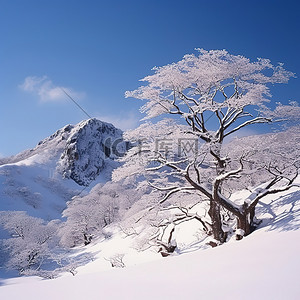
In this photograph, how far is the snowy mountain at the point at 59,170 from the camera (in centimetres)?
5203

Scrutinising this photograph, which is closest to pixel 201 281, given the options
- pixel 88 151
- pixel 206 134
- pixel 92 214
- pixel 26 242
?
pixel 206 134

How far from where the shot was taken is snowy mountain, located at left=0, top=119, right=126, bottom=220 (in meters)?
52.0

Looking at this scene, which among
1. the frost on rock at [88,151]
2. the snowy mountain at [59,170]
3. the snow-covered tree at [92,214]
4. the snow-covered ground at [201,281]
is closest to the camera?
the snow-covered ground at [201,281]

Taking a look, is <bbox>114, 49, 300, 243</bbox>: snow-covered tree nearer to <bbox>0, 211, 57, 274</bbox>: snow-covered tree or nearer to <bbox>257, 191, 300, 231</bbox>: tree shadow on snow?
<bbox>257, 191, 300, 231</bbox>: tree shadow on snow

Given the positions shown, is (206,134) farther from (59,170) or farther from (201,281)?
(59,170)

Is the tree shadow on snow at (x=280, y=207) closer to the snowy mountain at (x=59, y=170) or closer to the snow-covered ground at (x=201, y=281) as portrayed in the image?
the snow-covered ground at (x=201, y=281)

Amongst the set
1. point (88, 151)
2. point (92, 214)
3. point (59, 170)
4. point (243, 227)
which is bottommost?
point (243, 227)

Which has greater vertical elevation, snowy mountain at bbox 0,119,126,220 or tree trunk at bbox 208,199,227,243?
snowy mountain at bbox 0,119,126,220

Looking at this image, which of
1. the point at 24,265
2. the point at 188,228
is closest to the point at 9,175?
the point at 24,265

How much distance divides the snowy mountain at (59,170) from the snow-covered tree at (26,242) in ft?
68.9

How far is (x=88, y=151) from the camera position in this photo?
288 feet

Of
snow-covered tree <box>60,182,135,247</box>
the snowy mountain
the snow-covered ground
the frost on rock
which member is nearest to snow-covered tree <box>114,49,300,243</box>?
the snow-covered ground

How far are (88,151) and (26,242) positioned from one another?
218ft

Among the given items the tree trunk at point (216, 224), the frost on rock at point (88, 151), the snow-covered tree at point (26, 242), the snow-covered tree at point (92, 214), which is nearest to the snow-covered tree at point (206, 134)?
the tree trunk at point (216, 224)
